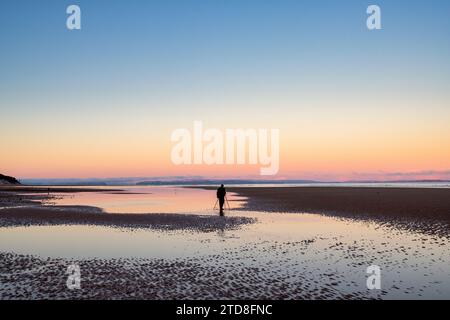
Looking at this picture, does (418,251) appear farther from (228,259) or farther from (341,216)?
(341,216)

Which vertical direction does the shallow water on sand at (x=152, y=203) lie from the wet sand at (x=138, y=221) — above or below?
below

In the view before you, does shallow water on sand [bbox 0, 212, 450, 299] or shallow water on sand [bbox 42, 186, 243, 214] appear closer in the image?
shallow water on sand [bbox 0, 212, 450, 299]

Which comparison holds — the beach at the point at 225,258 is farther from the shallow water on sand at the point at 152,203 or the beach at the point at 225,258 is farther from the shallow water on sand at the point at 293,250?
the shallow water on sand at the point at 152,203

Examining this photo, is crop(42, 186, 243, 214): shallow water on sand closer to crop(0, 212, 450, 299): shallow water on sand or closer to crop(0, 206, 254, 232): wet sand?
crop(0, 206, 254, 232): wet sand

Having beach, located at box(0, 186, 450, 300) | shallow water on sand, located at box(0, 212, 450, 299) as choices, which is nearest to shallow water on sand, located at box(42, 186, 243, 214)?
beach, located at box(0, 186, 450, 300)

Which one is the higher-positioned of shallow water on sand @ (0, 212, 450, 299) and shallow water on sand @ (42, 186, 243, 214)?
→ shallow water on sand @ (0, 212, 450, 299)

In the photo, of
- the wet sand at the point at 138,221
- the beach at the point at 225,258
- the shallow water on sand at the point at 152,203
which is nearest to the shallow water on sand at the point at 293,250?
the beach at the point at 225,258

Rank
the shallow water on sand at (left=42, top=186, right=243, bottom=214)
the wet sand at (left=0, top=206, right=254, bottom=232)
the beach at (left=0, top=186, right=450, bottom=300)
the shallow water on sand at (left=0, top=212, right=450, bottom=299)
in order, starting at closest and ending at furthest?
the beach at (left=0, top=186, right=450, bottom=300) → the shallow water on sand at (left=0, top=212, right=450, bottom=299) → the wet sand at (left=0, top=206, right=254, bottom=232) → the shallow water on sand at (left=42, top=186, right=243, bottom=214)

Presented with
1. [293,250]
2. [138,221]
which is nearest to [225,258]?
[293,250]

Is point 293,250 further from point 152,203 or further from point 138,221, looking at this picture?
point 152,203

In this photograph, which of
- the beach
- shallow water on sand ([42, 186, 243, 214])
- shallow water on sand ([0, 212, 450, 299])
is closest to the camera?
the beach

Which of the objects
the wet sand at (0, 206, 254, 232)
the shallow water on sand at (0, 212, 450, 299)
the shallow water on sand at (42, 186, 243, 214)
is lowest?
the shallow water on sand at (42, 186, 243, 214)
